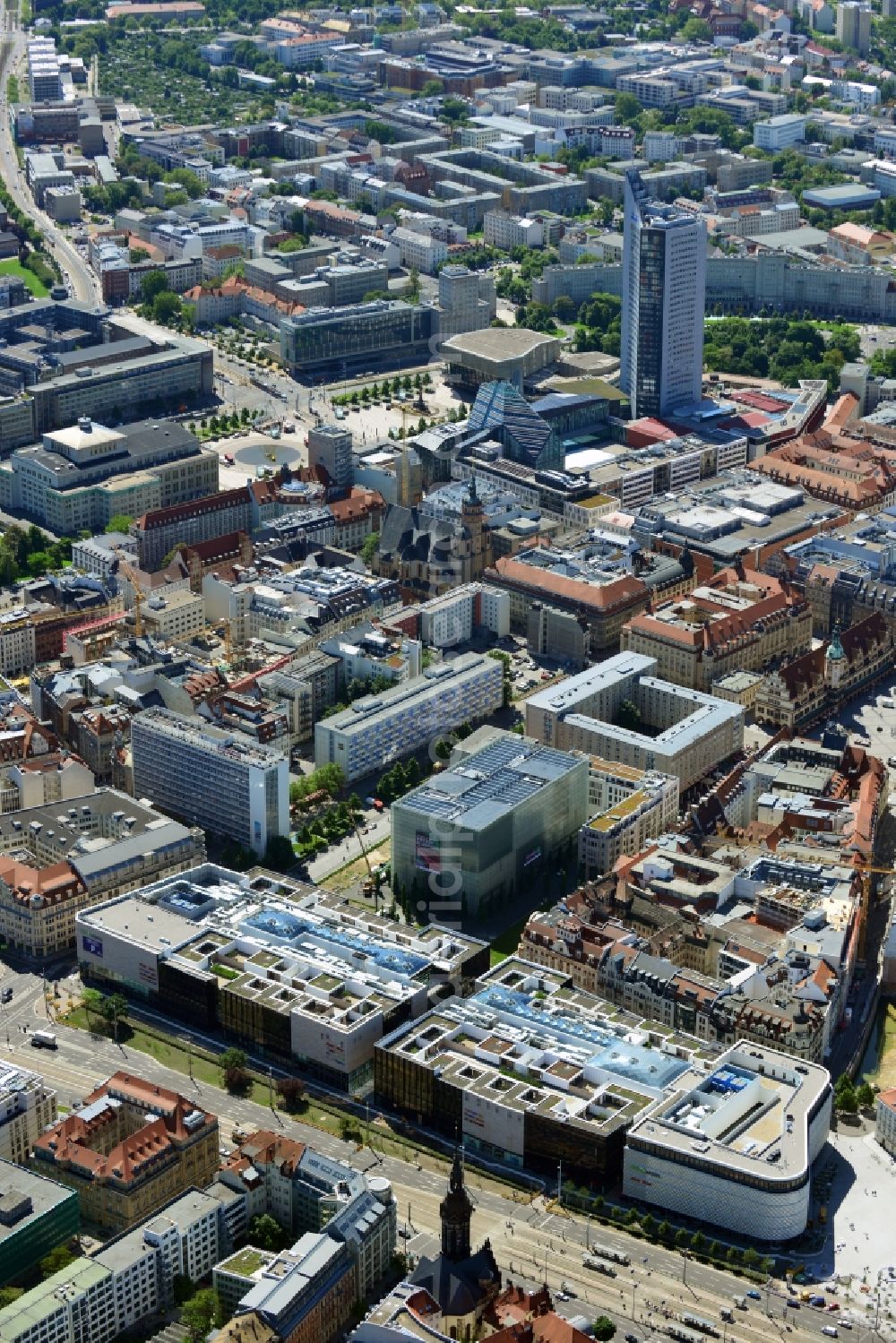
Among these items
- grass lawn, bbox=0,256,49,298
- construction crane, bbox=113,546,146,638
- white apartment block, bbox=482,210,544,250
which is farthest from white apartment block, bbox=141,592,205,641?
white apartment block, bbox=482,210,544,250

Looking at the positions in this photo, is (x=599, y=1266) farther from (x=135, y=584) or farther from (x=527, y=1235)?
(x=135, y=584)

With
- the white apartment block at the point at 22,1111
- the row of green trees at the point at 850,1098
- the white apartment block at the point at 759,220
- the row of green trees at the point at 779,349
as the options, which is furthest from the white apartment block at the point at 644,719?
the white apartment block at the point at 759,220

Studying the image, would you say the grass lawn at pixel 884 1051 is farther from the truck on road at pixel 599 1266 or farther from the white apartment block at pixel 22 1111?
the white apartment block at pixel 22 1111

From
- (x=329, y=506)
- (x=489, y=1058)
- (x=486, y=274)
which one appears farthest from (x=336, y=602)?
(x=486, y=274)

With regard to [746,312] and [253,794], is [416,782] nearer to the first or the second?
[253,794]

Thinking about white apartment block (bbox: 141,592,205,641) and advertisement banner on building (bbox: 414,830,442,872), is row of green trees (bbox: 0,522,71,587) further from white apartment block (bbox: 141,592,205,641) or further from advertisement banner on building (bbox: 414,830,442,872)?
advertisement banner on building (bbox: 414,830,442,872)

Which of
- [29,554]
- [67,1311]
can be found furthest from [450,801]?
[29,554]
